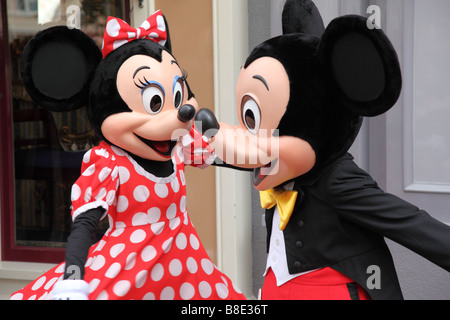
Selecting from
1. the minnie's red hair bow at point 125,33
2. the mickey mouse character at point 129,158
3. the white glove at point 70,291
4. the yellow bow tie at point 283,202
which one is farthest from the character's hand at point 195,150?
the white glove at point 70,291

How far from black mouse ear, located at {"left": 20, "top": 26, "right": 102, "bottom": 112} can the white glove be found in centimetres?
89

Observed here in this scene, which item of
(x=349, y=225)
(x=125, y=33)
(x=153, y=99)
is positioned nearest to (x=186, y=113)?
(x=153, y=99)

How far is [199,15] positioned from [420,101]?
1.39m

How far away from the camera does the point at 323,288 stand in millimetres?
1812

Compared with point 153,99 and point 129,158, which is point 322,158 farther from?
point 129,158

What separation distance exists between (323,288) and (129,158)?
0.92 meters

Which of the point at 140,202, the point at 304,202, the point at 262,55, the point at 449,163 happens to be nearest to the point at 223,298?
the point at 140,202

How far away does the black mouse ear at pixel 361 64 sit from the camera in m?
1.64

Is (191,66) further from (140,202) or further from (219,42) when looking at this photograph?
(140,202)

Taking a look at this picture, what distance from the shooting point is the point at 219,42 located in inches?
129

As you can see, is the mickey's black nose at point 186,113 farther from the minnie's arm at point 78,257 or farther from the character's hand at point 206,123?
the minnie's arm at point 78,257

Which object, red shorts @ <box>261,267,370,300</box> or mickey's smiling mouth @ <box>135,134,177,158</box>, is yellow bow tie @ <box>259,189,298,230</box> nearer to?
red shorts @ <box>261,267,370,300</box>

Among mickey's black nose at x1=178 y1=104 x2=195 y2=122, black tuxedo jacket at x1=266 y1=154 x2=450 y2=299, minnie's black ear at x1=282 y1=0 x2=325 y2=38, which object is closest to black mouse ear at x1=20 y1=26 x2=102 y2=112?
mickey's black nose at x1=178 y1=104 x2=195 y2=122
